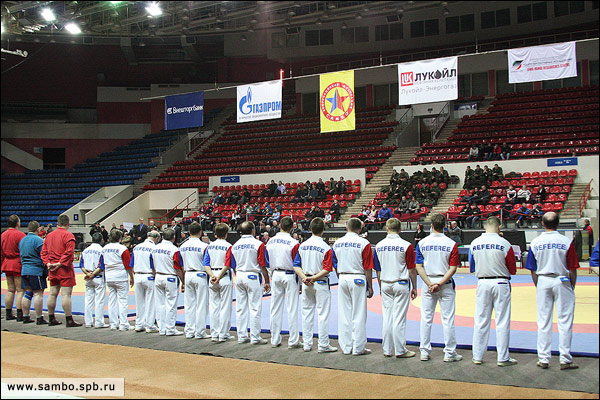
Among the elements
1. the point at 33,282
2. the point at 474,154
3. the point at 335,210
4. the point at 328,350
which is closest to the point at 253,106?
the point at 335,210

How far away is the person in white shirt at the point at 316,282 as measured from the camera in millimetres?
7552

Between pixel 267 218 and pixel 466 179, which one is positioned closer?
pixel 466 179

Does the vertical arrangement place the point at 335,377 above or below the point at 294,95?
below

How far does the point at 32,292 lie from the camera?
1025cm

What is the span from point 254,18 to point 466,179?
41.3ft

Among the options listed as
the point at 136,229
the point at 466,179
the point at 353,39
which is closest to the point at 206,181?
the point at 136,229

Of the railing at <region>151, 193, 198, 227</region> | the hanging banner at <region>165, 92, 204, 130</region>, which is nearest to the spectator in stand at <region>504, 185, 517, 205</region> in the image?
the hanging banner at <region>165, 92, 204, 130</region>

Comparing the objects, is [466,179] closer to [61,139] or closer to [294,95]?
[294,95]

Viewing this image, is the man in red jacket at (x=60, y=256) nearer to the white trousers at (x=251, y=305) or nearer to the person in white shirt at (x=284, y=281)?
the white trousers at (x=251, y=305)

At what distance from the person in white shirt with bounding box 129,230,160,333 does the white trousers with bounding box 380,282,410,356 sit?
4.02 m

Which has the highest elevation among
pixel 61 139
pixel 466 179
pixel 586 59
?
pixel 586 59

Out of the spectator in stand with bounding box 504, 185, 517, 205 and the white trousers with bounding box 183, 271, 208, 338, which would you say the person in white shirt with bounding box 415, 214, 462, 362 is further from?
the spectator in stand with bounding box 504, 185, 517, 205

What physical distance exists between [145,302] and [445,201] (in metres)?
15.1

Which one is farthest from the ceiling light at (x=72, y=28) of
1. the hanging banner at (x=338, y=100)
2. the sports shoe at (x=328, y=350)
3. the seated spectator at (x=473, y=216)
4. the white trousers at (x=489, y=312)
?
the white trousers at (x=489, y=312)
